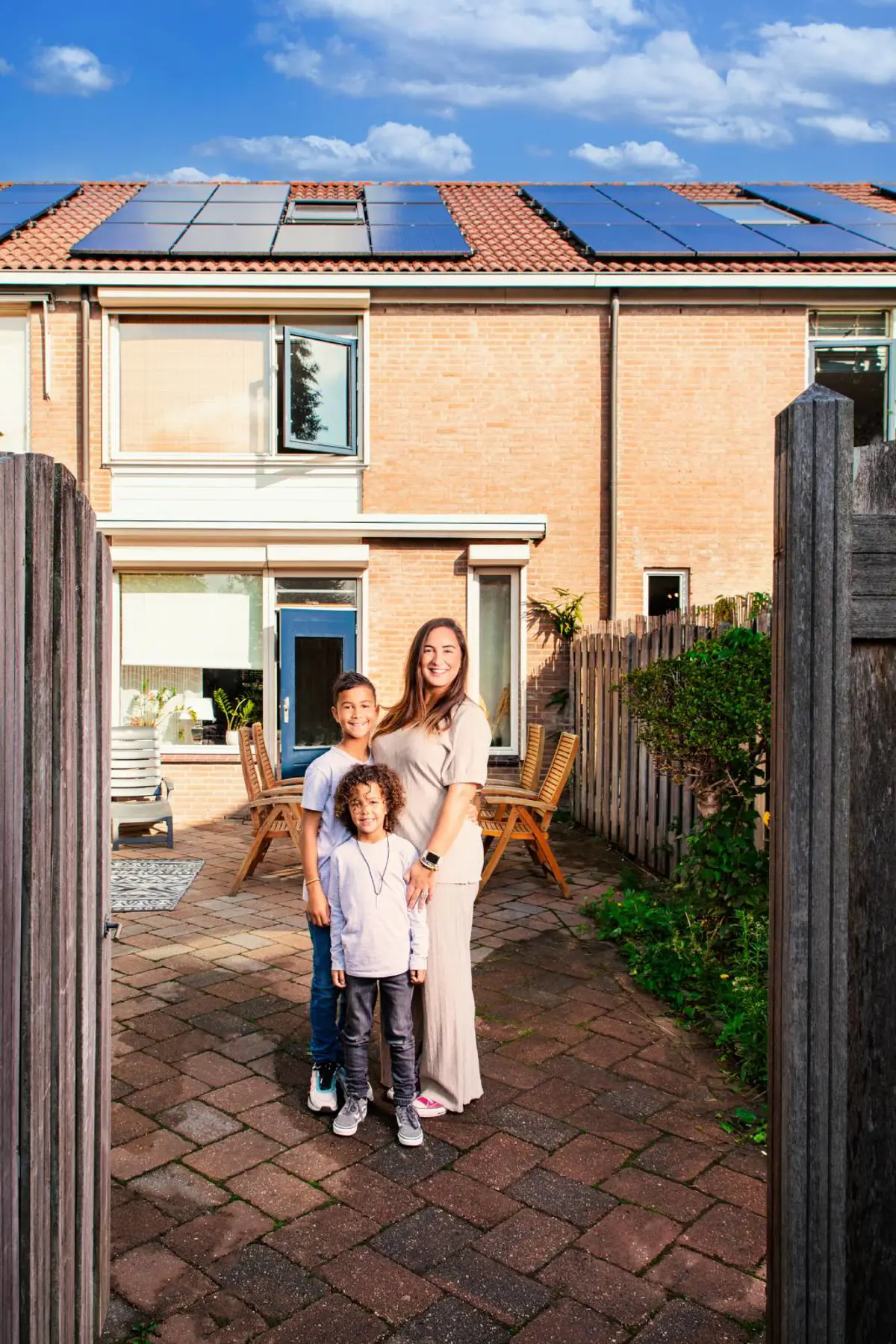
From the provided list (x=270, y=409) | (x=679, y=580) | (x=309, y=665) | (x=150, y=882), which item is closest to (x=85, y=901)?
(x=150, y=882)

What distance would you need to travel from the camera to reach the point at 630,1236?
3.13m

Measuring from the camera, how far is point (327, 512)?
11750 millimetres

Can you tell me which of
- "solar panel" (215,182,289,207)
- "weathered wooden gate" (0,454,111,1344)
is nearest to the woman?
"weathered wooden gate" (0,454,111,1344)

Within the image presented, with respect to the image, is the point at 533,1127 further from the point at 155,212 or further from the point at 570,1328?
the point at 155,212

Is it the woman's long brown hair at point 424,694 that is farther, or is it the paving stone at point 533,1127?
the woman's long brown hair at point 424,694

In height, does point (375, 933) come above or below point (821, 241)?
below

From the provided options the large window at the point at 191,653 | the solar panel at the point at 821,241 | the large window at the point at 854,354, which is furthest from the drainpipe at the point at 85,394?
the large window at the point at 854,354

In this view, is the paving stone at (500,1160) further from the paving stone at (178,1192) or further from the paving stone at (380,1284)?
the paving stone at (178,1192)

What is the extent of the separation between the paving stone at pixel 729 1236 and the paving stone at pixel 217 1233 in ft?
4.29

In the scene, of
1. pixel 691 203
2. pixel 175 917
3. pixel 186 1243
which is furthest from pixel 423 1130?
pixel 691 203

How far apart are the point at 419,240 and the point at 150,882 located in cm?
825

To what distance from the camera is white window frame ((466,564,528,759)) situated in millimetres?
11711

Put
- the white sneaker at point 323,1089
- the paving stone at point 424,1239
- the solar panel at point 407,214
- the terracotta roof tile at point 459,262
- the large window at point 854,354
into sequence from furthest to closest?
the solar panel at point 407,214 → the large window at point 854,354 → the terracotta roof tile at point 459,262 → the white sneaker at point 323,1089 → the paving stone at point 424,1239

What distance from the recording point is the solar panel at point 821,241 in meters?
11.9
